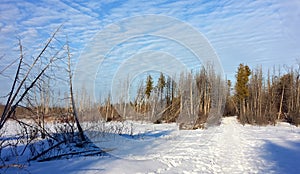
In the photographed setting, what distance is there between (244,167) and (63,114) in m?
5.66

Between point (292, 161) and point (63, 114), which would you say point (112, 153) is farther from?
point (292, 161)

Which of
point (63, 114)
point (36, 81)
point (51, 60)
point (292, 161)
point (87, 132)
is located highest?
point (51, 60)

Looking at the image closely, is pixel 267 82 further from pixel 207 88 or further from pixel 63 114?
pixel 63 114

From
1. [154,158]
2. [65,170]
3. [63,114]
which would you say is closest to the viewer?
[65,170]

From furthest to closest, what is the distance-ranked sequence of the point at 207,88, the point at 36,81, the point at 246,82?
the point at 246,82, the point at 207,88, the point at 36,81

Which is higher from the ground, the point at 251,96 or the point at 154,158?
the point at 251,96

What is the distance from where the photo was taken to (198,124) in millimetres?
18359

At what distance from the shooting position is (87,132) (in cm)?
883

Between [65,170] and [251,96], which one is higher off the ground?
[251,96]

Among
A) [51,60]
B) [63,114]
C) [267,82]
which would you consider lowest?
[63,114]

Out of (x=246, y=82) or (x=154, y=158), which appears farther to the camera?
(x=246, y=82)

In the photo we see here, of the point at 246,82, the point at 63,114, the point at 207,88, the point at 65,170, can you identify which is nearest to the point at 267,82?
the point at 246,82

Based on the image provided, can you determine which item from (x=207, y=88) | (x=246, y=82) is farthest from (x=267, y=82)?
(x=207, y=88)

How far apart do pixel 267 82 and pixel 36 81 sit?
→ 3354 cm
